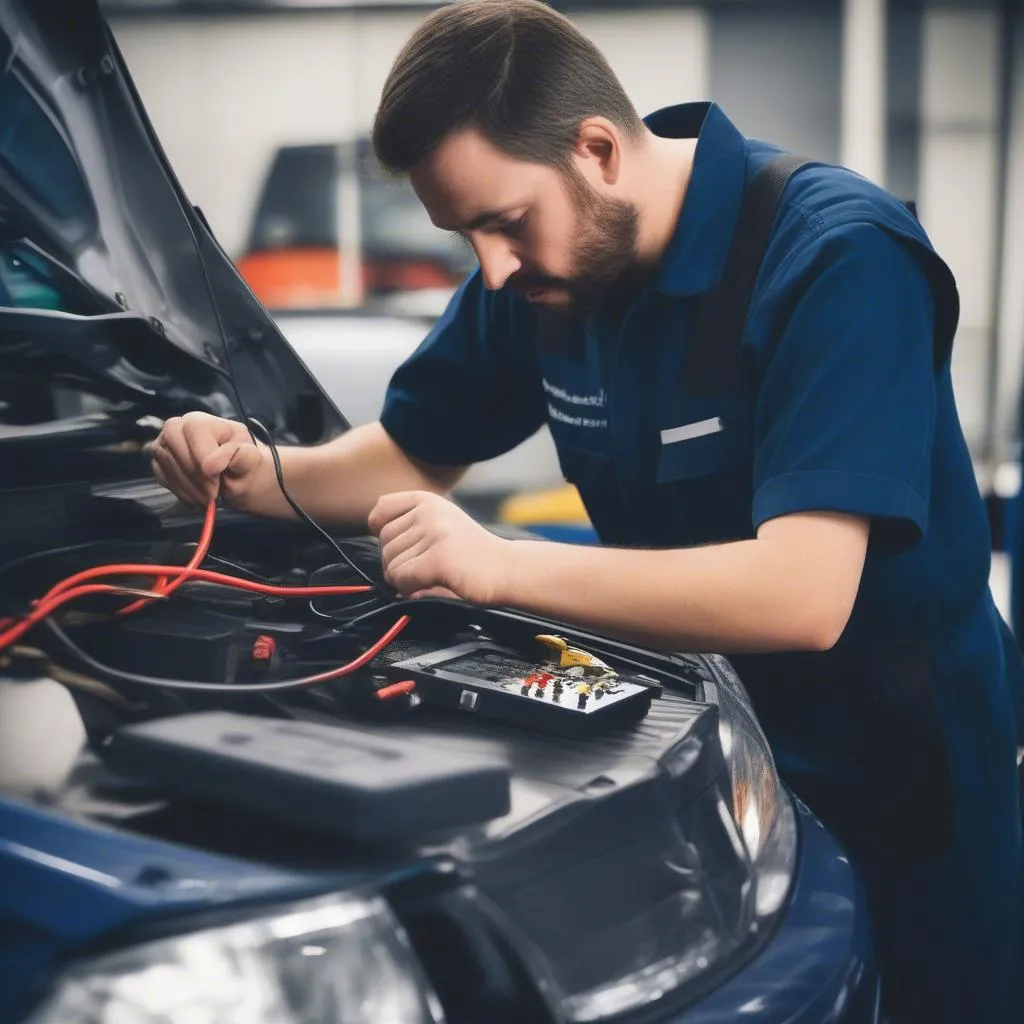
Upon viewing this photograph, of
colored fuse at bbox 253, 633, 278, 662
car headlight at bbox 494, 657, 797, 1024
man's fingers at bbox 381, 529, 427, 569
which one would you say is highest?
man's fingers at bbox 381, 529, 427, 569

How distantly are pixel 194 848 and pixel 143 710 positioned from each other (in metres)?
0.18

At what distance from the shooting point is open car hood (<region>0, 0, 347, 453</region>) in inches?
52.2

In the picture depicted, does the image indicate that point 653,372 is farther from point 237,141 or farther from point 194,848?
point 237,141

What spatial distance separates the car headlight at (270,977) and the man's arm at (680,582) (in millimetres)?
399

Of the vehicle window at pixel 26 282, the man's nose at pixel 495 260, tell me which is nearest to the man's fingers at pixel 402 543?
the man's nose at pixel 495 260

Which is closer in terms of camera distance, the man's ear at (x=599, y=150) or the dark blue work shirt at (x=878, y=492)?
the dark blue work shirt at (x=878, y=492)

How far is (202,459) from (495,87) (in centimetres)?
49

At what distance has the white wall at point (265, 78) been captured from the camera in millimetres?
5988

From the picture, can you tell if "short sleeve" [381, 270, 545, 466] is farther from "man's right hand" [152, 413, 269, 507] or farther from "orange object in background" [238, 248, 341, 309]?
"orange object in background" [238, 248, 341, 309]

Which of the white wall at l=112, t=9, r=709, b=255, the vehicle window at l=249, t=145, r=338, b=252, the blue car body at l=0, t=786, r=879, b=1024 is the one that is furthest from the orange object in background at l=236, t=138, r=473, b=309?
the blue car body at l=0, t=786, r=879, b=1024

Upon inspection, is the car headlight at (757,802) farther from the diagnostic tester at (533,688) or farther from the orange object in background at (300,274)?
the orange object in background at (300,274)

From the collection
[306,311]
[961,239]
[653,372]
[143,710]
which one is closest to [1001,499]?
[961,239]

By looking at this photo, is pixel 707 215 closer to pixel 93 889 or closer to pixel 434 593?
pixel 434 593

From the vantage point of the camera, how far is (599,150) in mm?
1229
